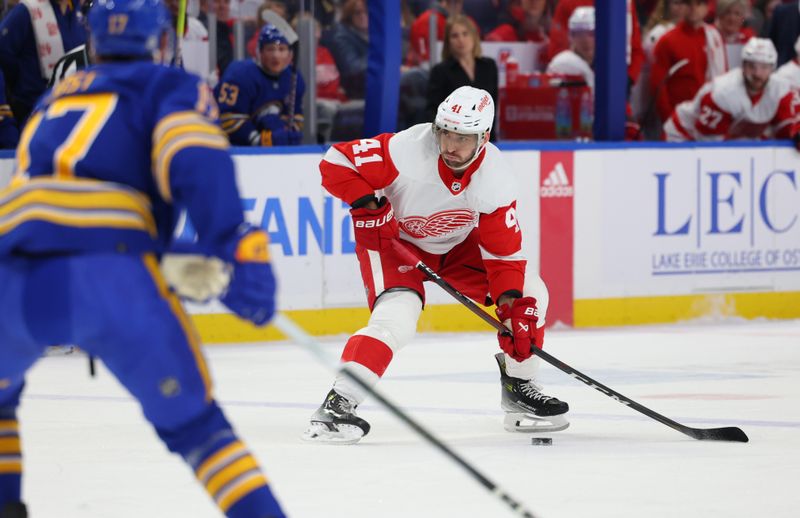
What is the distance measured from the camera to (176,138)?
8.69ft

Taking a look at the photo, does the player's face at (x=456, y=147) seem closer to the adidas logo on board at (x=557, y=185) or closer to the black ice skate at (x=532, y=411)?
the black ice skate at (x=532, y=411)

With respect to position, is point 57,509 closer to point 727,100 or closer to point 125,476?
point 125,476

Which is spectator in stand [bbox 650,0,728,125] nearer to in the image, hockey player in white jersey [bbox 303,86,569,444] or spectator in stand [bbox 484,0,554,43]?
spectator in stand [bbox 484,0,554,43]

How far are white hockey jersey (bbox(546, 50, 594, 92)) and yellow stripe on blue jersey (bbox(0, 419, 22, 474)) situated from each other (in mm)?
6195

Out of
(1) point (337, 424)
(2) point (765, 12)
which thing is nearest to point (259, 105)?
(1) point (337, 424)

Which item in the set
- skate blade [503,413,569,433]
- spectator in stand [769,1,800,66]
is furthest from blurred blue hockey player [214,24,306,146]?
spectator in stand [769,1,800,66]

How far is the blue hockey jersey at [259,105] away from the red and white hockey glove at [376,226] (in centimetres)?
277

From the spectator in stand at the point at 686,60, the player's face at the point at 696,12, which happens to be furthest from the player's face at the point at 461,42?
the player's face at the point at 696,12

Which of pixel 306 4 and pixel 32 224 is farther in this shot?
pixel 306 4

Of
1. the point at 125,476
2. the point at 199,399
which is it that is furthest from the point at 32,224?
the point at 125,476

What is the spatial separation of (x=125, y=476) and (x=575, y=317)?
175 inches

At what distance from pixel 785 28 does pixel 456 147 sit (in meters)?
5.45

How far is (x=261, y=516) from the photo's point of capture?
106 inches

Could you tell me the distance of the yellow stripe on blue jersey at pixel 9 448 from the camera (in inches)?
120
